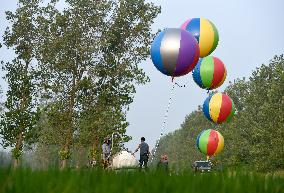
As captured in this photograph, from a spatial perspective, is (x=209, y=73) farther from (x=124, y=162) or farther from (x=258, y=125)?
(x=258, y=125)

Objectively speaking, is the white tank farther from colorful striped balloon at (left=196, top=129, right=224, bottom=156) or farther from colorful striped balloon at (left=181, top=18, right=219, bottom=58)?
colorful striped balloon at (left=181, top=18, right=219, bottom=58)

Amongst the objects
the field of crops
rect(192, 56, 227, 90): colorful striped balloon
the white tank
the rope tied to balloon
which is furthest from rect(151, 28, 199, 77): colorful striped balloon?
the field of crops

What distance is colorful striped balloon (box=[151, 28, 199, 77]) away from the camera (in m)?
13.5

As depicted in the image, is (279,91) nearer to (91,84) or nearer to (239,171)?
(91,84)

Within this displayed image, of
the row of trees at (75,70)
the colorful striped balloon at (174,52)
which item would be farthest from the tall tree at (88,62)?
the colorful striped balloon at (174,52)

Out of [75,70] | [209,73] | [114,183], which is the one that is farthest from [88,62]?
[114,183]

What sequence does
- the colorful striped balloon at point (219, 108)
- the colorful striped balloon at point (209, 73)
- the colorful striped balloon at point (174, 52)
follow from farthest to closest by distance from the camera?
1. the colorful striped balloon at point (219, 108)
2. the colorful striped balloon at point (209, 73)
3. the colorful striped balloon at point (174, 52)

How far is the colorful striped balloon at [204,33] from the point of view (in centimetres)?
1689

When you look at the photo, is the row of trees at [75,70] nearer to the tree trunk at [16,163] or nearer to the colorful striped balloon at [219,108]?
the colorful striped balloon at [219,108]

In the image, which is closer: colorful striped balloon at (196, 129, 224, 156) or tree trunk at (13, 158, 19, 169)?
tree trunk at (13, 158, 19, 169)

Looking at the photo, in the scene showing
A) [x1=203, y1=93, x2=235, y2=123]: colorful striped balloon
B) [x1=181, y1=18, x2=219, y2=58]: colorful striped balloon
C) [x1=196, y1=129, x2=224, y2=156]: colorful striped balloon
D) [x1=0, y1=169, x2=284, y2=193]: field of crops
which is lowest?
[x1=0, y1=169, x2=284, y2=193]: field of crops

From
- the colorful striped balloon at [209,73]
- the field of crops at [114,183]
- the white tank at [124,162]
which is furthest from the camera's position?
the colorful striped balloon at [209,73]

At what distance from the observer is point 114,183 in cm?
232

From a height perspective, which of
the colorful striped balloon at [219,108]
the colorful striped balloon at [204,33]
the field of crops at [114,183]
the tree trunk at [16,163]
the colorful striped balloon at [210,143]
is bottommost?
the field of crops at [114,183]
